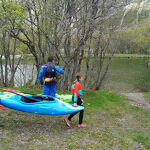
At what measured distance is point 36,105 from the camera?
19.4ft

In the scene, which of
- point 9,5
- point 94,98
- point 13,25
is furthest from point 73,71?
point 9,5

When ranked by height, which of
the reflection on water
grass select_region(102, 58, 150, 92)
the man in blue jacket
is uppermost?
the man in blue jacket

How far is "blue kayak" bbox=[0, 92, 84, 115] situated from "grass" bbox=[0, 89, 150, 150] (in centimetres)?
60

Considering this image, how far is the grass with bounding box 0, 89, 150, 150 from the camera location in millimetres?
5113

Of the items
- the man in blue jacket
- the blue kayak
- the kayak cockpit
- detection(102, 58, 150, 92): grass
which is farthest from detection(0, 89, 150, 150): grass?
detection(102, 58, 150, 92): grass

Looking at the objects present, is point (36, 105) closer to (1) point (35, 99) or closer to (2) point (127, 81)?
(1) point (35, 99)

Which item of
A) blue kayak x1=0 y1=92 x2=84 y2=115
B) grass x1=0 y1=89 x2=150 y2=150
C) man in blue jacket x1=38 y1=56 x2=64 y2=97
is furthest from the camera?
man in blue jacket x1=38 y1=56 x2=64 y2=97

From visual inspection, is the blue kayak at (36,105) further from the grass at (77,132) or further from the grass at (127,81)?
the grass at (127,81)

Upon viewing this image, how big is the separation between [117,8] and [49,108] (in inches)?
313

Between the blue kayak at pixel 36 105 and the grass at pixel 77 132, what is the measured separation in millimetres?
600

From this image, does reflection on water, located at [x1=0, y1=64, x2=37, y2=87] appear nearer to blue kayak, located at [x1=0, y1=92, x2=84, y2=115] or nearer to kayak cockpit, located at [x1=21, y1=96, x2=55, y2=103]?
kayak cockpit, located at [x1=21, y1=96, x2=55, y2=103]

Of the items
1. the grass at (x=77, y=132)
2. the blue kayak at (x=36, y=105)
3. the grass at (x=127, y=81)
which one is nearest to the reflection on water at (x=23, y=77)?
the grass at (x=127, y=81)

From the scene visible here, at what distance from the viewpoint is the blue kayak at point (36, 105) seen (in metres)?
5.88

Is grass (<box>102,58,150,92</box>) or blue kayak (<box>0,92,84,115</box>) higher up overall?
blue kayak (<box>0,92,84,115</box>)
